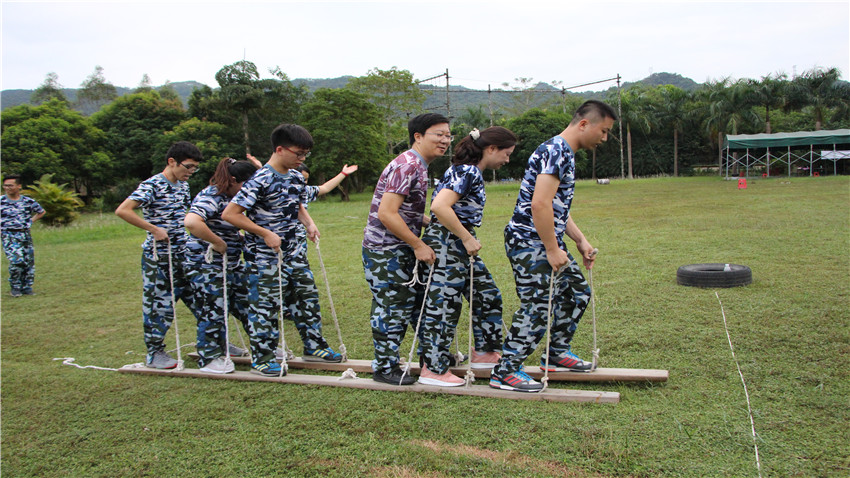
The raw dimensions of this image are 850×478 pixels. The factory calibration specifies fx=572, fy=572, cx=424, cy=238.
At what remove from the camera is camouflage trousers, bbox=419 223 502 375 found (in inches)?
164

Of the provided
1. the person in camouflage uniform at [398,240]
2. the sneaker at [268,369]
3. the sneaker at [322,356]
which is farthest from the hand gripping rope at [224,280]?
the person in camouflage uniform at [398,240]

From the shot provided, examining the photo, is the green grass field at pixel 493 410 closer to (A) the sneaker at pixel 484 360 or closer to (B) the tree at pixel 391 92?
(A) the sneaker at pixel 484 360

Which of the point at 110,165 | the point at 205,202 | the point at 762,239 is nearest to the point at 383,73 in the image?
the point at 110,165

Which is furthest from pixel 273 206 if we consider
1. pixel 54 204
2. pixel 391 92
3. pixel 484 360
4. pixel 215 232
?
pixel 391 92

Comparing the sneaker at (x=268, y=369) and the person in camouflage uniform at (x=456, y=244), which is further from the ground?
the person in camouflage uniform at (x=456, y=244)

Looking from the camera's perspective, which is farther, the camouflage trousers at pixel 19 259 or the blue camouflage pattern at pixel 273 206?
the camouflage trousers at pixel 19 259

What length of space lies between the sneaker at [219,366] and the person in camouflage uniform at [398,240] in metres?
1.33

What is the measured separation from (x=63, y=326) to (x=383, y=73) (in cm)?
4884

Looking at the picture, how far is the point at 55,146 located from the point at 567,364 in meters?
41.2

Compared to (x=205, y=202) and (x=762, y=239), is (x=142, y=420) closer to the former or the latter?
Answer: (x=205, y=202)

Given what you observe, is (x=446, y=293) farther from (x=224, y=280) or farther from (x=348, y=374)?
(x=224, y=280)

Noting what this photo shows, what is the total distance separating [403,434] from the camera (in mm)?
3545

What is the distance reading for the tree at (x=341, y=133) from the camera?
32812mm

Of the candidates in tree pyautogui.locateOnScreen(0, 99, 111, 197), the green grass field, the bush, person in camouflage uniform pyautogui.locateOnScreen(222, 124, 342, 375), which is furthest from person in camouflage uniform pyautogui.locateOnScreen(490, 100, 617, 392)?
tree pyautogui.locateOnScreen(0, 99, 111, 197)
